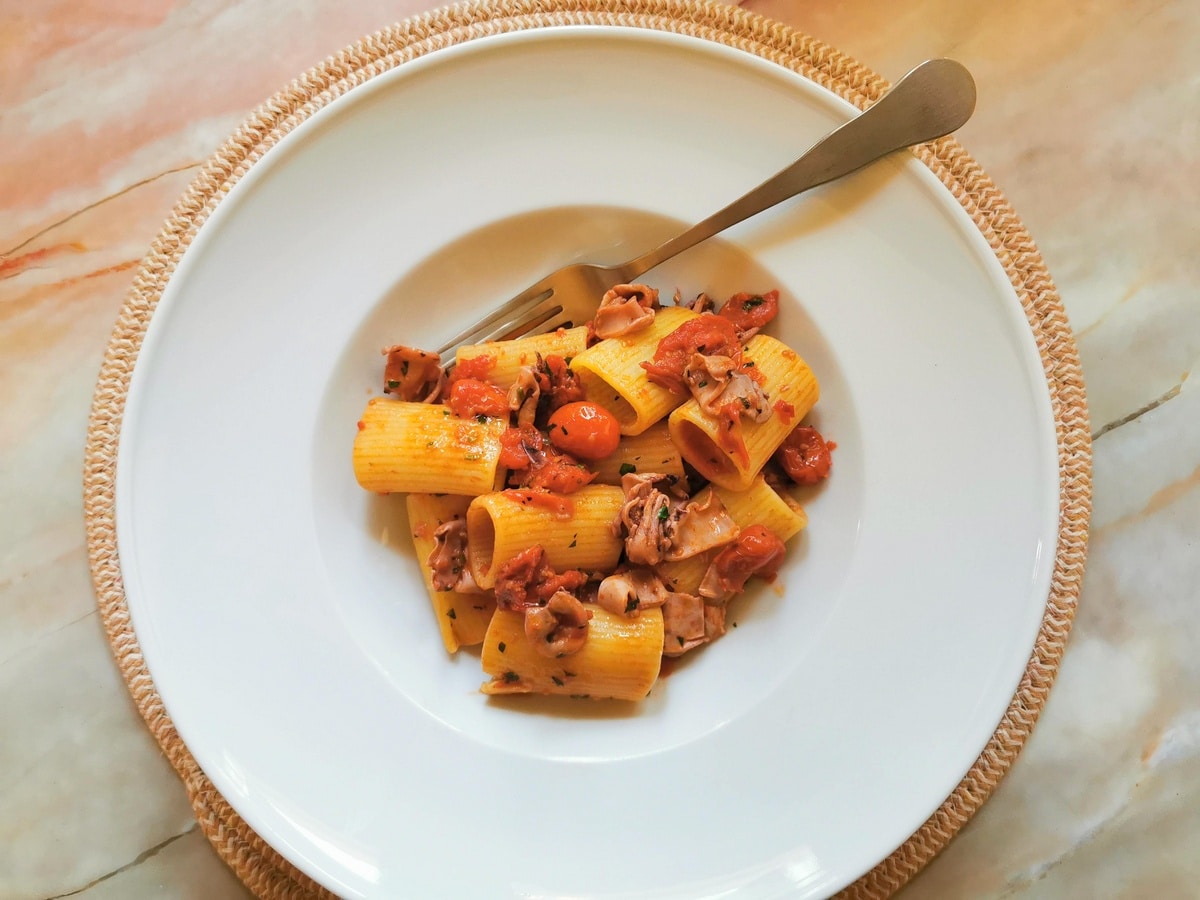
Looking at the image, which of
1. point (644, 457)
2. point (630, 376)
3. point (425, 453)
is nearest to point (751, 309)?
point (630, 376)

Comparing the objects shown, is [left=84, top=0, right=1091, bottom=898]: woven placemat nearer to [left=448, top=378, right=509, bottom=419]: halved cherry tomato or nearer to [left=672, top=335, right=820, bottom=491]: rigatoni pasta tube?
[left=672, top=335, right=820, bottom=491]: rigatoni pasta tube

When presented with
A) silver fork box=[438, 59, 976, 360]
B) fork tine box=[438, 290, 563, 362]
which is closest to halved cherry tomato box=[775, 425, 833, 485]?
silver fork box=[438, 59, 976, 360]

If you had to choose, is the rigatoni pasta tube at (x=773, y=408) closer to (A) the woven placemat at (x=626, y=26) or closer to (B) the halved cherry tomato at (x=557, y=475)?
(B) the halved cherry tomato at (x=557, y=475)

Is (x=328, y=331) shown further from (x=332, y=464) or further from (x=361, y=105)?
(x=361, y=105)

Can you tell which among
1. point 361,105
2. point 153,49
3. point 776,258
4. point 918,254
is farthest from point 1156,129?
point 153,49

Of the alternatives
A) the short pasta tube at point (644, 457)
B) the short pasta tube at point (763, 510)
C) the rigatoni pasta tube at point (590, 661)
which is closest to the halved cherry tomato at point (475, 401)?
the short pasta tube at point (644, 457)

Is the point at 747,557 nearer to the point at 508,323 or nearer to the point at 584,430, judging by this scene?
the point at 584,430
